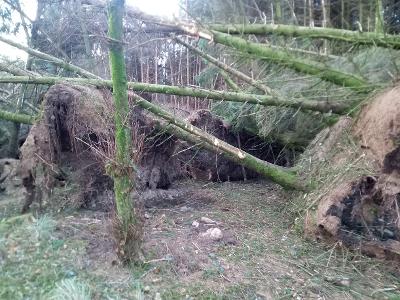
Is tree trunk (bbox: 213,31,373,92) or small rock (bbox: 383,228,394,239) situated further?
small rock (bbox: 383,228,394,239)

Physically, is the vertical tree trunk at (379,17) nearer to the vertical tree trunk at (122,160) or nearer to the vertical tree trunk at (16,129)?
the vertical tree trunk at (122,160)

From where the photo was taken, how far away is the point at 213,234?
4.24 m

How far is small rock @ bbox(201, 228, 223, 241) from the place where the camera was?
420 cm

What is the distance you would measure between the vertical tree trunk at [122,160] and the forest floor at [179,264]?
0.21 m

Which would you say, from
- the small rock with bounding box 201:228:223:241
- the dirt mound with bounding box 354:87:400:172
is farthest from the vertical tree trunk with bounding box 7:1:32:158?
the dirt mound with bounding box 354:87:400:172

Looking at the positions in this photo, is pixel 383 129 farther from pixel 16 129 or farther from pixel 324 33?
pixel 16 129

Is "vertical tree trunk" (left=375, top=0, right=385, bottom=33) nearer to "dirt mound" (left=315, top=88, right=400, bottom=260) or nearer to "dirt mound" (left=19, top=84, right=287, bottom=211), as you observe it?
"dirt mound" (left=315, top=88, right=400, bottom=260)

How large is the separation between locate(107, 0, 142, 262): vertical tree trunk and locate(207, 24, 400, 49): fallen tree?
4.21 feet

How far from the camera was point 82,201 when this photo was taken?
198 inches

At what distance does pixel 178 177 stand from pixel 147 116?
83.5 inches

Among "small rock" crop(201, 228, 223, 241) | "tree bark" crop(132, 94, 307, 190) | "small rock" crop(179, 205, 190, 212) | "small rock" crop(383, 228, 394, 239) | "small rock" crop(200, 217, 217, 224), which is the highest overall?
"tree bark" crop(132, 94, 307, 190)

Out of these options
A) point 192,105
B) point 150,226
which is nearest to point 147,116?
point 150,226

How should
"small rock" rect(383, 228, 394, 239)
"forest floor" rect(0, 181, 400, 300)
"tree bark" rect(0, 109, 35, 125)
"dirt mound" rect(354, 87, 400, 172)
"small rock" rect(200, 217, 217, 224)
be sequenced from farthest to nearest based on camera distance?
"tree bark" rect(0, 109, 35, 125), "small rock" rect(200, 217, 217, 224), "small rock" rect(383, 228, 394, 239), "dirt mound" rect(354, 87, 400, 172), "forest floor" rect(0, 181, 400, 300)

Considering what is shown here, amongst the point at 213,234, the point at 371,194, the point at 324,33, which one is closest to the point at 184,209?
the point at 213,234
